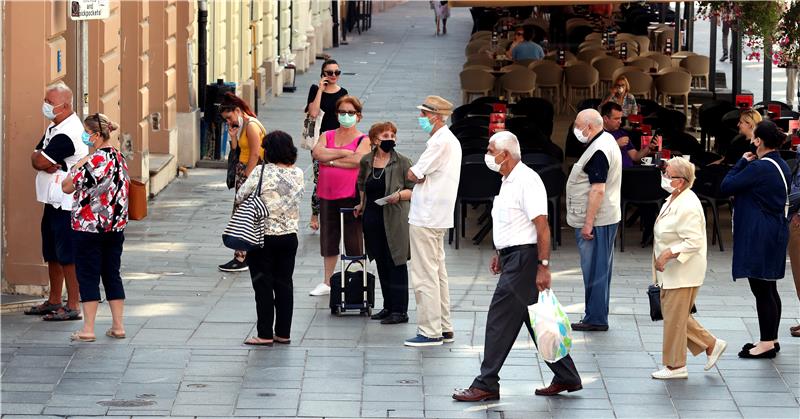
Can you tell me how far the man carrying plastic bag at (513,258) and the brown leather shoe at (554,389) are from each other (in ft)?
0.16

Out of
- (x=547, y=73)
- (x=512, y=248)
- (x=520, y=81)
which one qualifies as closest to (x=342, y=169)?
(x=512, y=248)

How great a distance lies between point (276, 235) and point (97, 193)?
1.24 meters

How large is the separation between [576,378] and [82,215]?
3512 mm

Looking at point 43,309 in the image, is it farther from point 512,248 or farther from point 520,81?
point 520,81

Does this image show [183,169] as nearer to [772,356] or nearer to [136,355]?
[136,355]

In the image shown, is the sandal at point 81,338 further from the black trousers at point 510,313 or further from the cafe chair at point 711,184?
the cafe chair at point 711,184

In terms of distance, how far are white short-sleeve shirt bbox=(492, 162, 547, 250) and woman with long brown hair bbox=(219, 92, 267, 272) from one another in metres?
4.09

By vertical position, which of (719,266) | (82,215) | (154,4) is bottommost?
(719,266)

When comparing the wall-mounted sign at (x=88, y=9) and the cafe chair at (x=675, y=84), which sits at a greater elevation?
the wall-mounted sign at (x=88, y=9)

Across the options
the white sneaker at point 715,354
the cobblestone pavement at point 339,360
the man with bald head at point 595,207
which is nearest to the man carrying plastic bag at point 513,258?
the cobblestone pavement at point 339,360

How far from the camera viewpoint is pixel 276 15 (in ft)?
100

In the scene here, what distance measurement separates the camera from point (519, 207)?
9.14 metres

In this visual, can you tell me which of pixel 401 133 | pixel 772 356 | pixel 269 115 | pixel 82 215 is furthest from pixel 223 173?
pixel 772 356

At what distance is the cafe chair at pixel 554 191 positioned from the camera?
14.8 metres
